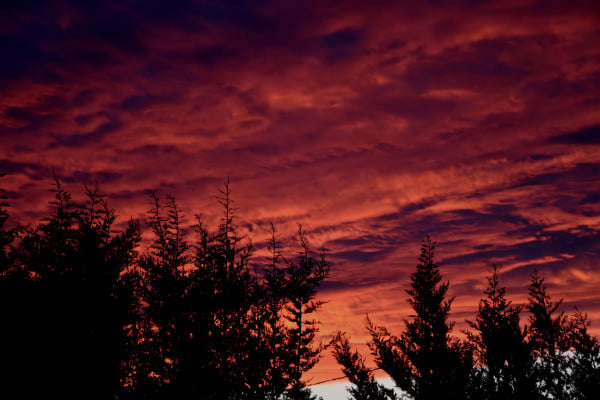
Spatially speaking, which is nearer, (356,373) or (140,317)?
(140,317)

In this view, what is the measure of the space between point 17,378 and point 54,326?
1955 millimetres

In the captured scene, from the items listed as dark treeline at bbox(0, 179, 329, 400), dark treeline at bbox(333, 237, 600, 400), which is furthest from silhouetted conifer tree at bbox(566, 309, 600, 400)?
dark treeline at bbox(0, 179, 329, 400)

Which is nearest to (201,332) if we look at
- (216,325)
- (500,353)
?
(216,325)

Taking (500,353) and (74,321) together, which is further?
(500,353)

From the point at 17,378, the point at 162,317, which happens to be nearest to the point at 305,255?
the point at 162,317

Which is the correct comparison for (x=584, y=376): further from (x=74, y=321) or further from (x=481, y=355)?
(x=74, y=321)

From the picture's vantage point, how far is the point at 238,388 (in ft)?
112

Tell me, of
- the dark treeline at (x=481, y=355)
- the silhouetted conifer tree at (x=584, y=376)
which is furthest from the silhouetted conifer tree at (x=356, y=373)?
the silhouetted conifer tree at (x=584, y=376)

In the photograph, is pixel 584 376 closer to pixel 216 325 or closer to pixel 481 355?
pixel 481 355

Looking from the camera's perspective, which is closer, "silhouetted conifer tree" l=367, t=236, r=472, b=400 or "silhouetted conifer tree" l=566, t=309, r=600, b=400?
"silhouetted conifer tree" l=566, t=309, r=600, b=400

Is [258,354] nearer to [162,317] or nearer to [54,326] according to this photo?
[162,317]

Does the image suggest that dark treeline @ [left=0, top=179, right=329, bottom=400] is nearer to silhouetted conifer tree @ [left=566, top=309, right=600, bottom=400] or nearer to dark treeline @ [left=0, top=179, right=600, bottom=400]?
dark treeline @ [left=0, top=179, right=600, bottom=400]

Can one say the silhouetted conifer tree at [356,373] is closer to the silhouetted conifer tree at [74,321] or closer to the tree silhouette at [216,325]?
the tree silhouette at [216,325]

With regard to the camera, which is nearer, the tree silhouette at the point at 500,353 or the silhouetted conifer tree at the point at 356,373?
the tree silhouette at the point at 500,353
